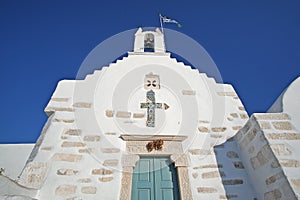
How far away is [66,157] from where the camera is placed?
3961 millimetres

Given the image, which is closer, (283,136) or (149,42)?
(283,136)

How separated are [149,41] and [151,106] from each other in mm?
3183

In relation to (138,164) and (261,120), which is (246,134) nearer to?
(261,120)

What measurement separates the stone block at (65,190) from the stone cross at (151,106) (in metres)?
1.90

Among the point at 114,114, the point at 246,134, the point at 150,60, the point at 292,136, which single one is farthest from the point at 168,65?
the point at 292,136

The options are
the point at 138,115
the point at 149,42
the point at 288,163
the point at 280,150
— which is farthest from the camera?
the point at 149,42

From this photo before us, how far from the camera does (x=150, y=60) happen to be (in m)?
5.98

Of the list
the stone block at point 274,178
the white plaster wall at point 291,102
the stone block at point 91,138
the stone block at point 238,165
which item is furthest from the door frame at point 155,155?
the white plaster wall at point 291,102

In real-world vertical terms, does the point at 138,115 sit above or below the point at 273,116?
above

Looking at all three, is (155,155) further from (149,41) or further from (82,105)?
(149,41)

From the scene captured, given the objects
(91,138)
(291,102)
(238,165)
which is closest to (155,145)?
(91,138)

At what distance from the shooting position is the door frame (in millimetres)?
A: 3650

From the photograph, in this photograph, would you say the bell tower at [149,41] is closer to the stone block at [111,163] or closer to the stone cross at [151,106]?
the stone cross at [151,106]

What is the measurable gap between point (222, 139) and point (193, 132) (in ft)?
2.05
